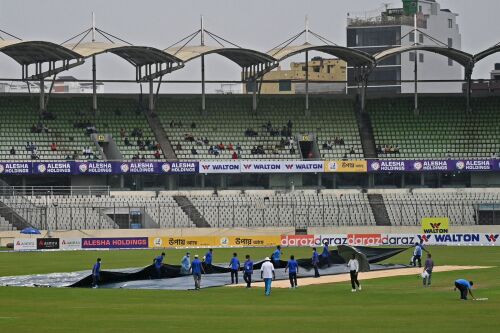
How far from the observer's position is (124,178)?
100688 mm

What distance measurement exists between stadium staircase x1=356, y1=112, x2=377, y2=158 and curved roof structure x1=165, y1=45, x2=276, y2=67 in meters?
11.3

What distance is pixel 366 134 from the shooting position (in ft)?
353

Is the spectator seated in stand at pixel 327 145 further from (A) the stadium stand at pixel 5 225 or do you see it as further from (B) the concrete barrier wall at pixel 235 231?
(A) the stadium stand at pixel 5 225

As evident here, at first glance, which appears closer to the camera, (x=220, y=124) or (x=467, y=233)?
(x=467, y=233)

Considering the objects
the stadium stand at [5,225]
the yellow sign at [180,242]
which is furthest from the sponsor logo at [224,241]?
the stadium stand at [5,225]

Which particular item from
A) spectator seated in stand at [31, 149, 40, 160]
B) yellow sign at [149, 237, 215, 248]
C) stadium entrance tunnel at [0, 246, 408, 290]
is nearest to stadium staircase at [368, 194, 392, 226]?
yellow sign at [149, 237, 215, 248]

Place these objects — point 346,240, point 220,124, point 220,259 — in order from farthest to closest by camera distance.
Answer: point 220,124 < point 346,240 < point 220,259

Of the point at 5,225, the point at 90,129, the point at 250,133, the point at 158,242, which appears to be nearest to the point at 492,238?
the point at 158,242

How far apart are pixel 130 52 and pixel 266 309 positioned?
62.0m

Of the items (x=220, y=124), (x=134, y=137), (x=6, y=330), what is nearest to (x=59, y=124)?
(x=134, y=137)

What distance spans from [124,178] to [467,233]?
29368 millimetres

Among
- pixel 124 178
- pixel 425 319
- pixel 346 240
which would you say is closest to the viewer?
pixel 425 319

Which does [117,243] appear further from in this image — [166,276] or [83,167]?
[166,276]

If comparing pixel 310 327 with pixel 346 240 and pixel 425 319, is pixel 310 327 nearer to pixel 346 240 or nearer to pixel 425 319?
pixel 425 319
